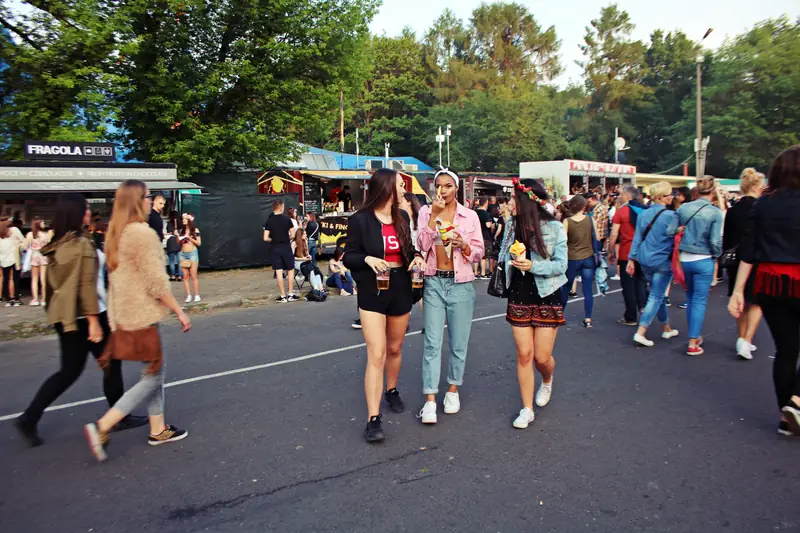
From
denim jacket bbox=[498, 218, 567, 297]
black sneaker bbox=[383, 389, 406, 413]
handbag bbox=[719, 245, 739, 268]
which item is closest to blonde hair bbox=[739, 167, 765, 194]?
handbag bbox=[719, 245, 739, 268]

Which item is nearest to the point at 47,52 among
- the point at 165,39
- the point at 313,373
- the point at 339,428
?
the point at 165,39

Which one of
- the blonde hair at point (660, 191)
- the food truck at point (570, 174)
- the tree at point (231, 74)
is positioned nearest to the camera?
the blonde hair at point (660, 191)

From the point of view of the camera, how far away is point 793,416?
4.04 meters

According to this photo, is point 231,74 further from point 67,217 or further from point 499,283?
point 499,283

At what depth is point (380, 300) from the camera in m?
4.20

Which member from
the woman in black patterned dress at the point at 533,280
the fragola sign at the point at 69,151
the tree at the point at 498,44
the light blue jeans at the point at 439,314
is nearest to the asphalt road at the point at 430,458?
the light blue jeans at the point at 439,314

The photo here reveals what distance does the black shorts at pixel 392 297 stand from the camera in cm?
420

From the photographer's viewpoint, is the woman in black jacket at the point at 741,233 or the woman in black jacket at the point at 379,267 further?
the woman in black jacket at the point at 741,233

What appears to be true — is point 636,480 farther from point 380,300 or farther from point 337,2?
point 337,2

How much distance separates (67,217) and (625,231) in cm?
718

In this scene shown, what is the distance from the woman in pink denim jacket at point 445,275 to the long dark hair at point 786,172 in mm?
2093

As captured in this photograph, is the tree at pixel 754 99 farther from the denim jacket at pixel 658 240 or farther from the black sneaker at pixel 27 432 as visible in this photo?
the black sneaker at pixel 27 432

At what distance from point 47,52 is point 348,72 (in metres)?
9.29

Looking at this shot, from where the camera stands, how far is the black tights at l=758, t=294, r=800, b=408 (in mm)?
4035
